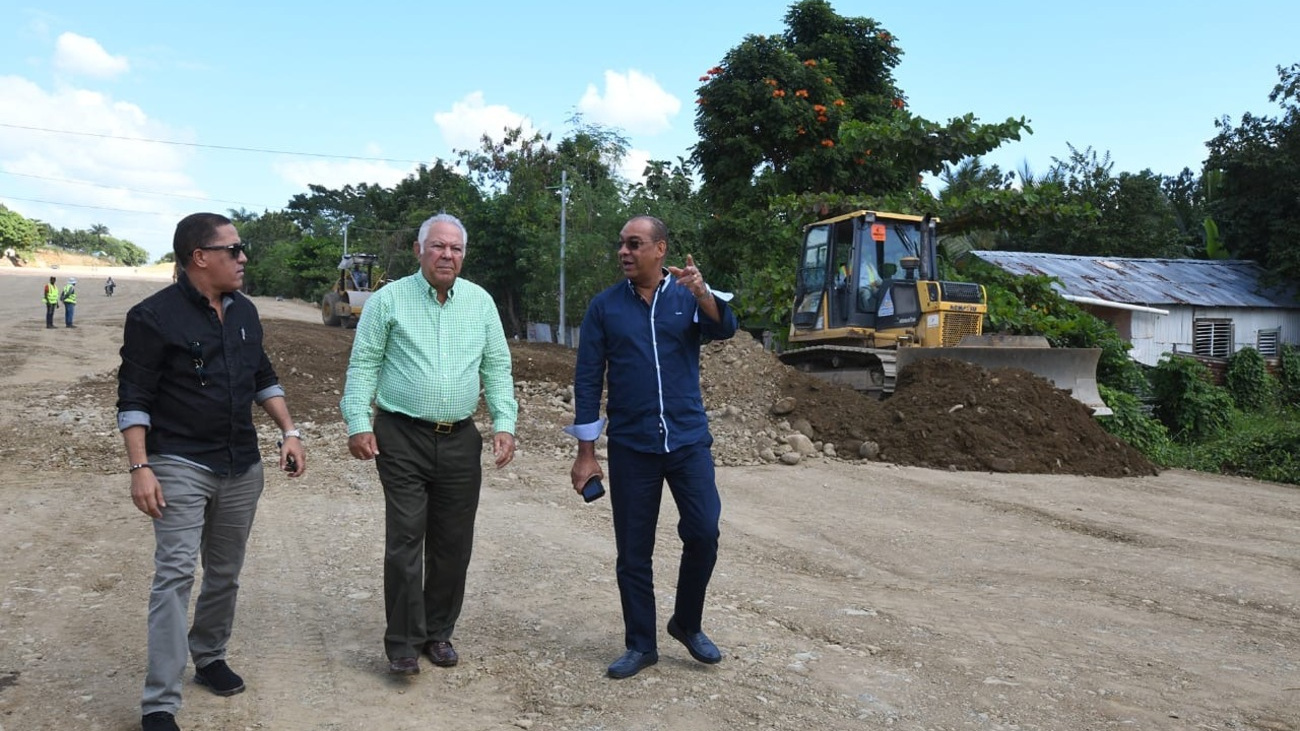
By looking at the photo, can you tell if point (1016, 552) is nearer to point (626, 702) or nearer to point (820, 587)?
point (820, 587)

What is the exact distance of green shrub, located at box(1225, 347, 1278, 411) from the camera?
23094 millimetres

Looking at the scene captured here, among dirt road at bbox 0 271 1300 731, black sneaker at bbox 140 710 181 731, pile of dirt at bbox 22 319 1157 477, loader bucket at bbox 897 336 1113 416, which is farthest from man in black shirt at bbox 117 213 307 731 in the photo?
loader bucket at bbox 897 336 1113 416

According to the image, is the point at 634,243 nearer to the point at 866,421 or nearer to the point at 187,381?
the point at 187,381

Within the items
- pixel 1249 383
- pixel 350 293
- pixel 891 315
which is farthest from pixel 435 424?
pixel 350 293

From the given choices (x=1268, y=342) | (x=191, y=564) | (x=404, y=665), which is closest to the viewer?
(x=191, y=564)

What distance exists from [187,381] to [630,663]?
6.50 feet

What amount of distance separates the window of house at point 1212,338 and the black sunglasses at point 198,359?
26511 millimetres

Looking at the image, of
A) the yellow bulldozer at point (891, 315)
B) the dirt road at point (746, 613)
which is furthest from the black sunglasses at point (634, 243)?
the yellow bulldozer at point (891, 315)

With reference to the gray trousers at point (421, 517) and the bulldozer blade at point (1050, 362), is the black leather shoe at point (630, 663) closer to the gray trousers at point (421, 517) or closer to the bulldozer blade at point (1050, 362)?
the gray trousers at point (421, 517)

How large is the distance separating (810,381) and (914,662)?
365 inches

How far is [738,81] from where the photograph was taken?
82.5ft

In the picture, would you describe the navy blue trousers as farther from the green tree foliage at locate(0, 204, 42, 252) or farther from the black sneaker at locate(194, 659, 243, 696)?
the green tree foliage at locate(0, 204, 42, 252)

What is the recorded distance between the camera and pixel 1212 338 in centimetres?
2614

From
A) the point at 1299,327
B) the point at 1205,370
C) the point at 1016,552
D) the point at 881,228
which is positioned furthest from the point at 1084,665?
the point at 1299,327
